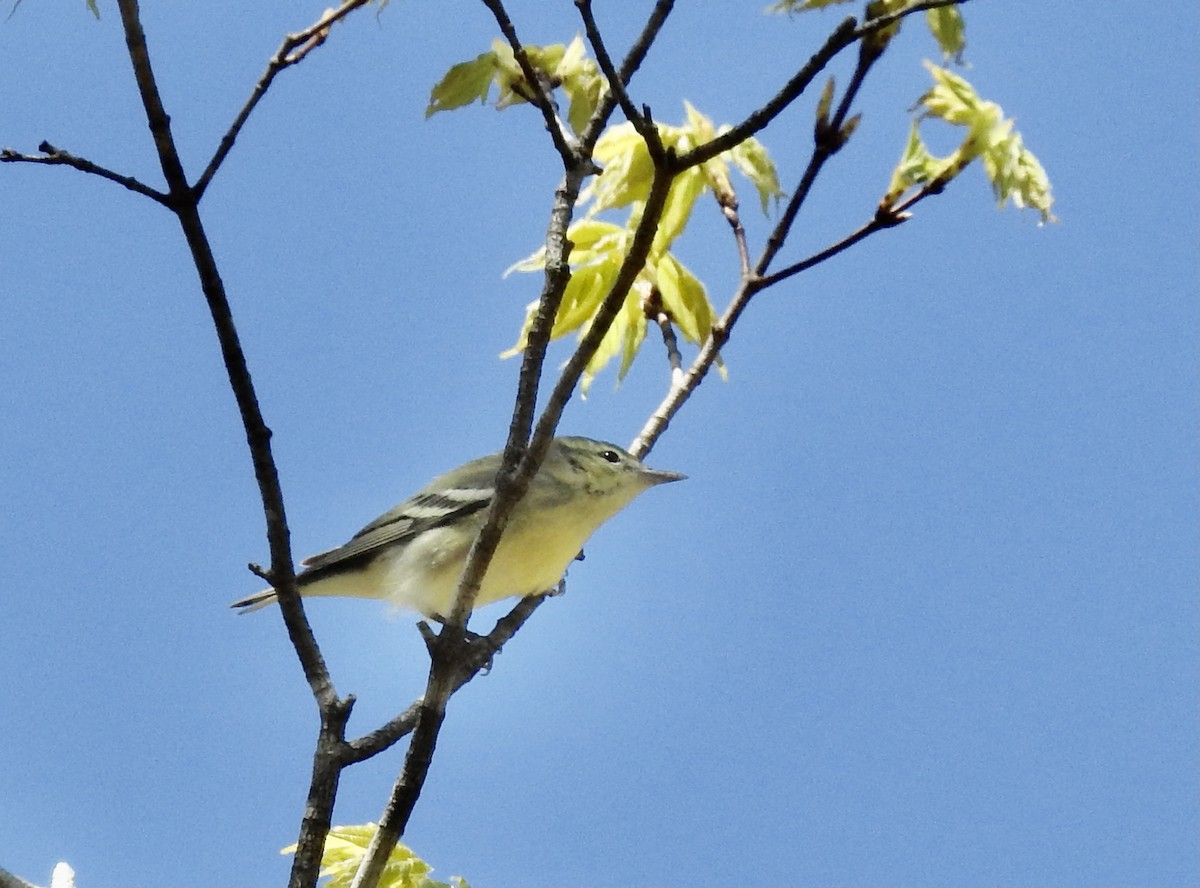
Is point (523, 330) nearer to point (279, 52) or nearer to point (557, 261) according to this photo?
point (557, 261)

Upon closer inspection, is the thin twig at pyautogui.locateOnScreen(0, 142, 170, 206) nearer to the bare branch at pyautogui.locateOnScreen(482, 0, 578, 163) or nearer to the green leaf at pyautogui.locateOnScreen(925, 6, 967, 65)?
the bare branch at pyautogui.locateOnScreen(482, 0, 578, 163)

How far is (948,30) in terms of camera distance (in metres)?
2.49

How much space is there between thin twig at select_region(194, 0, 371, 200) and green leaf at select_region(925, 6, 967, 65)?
115 centimetres

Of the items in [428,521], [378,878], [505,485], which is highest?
[428,521]

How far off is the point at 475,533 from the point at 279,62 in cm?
252

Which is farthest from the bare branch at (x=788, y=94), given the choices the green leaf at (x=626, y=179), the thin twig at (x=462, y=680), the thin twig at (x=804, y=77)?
the thin twig at (x=462, y=680)

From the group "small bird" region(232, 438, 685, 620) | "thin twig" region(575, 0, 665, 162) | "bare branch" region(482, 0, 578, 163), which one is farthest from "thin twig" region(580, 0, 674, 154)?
"small bird" region(232, 438, 685, 620)

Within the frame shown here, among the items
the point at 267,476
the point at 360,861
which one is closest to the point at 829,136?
the point at 267,476

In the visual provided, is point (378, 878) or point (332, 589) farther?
point (332, 589)

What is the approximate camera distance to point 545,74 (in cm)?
282

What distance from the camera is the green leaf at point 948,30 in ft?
8.17

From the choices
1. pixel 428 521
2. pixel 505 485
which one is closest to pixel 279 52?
pixel 505 485

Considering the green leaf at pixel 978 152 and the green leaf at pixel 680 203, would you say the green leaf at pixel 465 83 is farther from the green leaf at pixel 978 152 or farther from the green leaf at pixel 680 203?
the green leaf at pixel 978 152

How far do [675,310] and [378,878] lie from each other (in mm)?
1542
